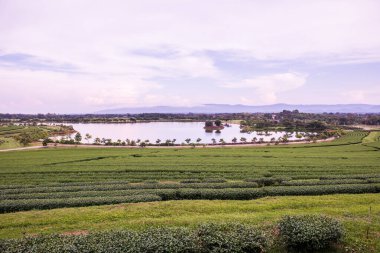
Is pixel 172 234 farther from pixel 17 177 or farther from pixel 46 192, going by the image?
pixel 17 177

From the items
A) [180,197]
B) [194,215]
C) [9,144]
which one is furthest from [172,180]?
[9,144]

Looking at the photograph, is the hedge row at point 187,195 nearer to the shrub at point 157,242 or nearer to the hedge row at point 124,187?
the hedge row at point 124,187

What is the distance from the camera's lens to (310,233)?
51.1ft

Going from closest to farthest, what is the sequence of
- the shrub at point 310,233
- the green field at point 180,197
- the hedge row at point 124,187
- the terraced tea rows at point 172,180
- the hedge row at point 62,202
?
the shrub at point 310,233 < the green field at point 180,197 < the hedge row at point 62,202 < the terraced tea rows at point 172,180 < the hedge row at point 124,187

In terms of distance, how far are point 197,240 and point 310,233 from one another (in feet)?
19.7

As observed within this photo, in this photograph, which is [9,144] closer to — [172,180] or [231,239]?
[172,180]

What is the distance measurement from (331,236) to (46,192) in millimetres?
28026

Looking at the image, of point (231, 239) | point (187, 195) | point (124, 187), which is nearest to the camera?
point (231, 239)

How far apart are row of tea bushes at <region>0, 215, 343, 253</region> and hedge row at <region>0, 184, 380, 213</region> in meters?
11.2

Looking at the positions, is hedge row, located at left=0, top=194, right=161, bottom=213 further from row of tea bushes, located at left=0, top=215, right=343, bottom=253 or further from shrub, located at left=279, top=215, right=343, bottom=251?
shrub, located at left=279, top=215, right=343, bottom=251

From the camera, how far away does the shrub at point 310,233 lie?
50.9ft

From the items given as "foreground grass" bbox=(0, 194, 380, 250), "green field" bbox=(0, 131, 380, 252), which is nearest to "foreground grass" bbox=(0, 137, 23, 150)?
"green field" bbox=(0, 131, 380, 252)

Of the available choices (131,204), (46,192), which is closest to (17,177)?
(46,192)

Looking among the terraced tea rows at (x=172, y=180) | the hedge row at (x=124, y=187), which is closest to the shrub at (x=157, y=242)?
the terraced tea rows at (x=172, y=180)
